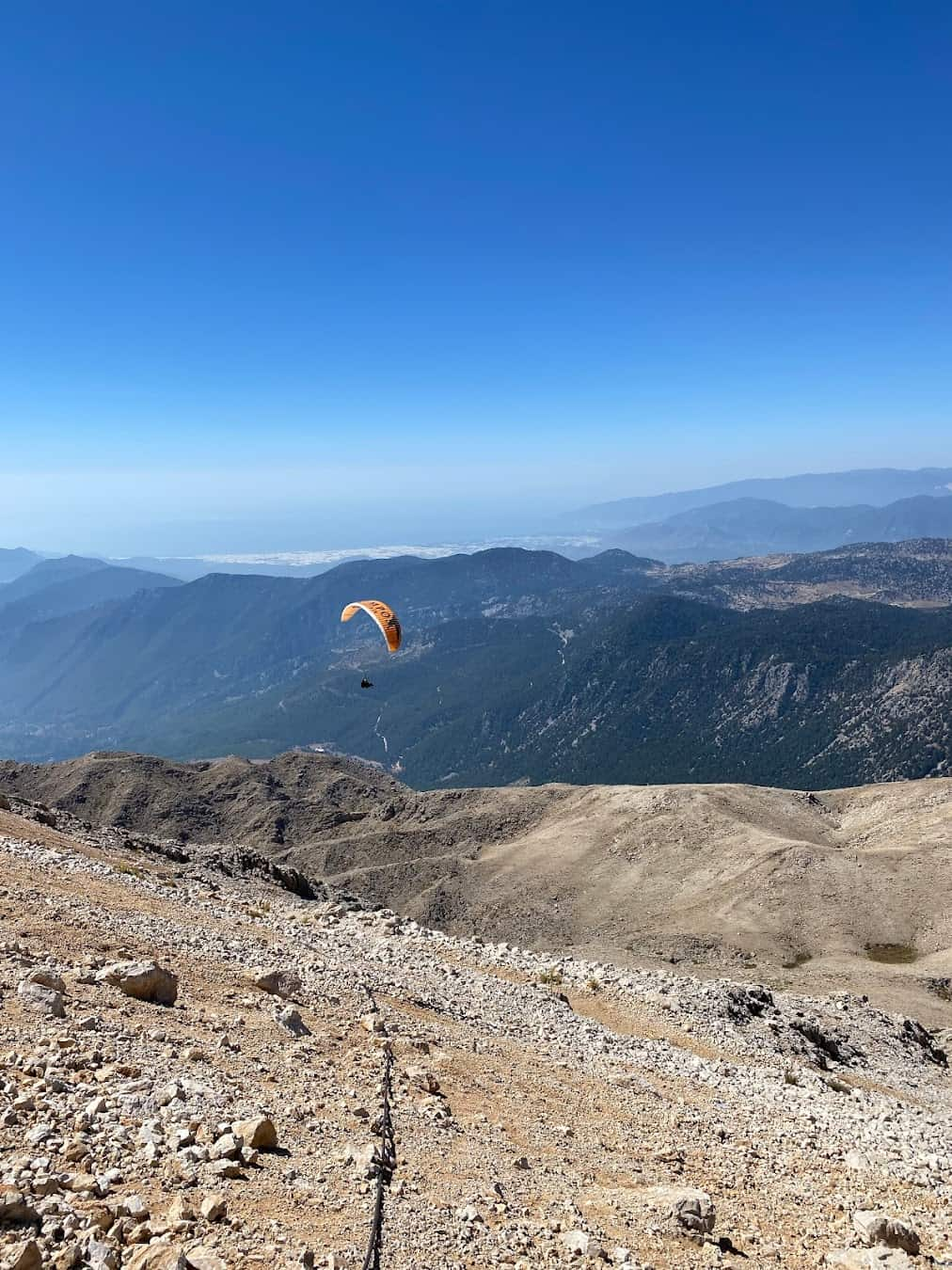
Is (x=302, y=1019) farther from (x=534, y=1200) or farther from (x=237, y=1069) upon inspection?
(x=534, y=1200)

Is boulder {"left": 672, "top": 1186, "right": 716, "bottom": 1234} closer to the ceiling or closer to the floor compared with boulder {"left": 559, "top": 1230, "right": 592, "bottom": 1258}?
closer to the floor

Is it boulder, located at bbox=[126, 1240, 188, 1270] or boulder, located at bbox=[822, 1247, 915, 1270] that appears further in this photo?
boulder, located at bbox=[822, 1247, 915, 1270]

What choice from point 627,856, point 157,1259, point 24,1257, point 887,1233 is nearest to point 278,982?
point 157,1259

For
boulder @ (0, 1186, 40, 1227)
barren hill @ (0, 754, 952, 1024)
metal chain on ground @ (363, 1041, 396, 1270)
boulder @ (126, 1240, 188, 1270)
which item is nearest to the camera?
boulder @ (126, 1240, 188, 1270)

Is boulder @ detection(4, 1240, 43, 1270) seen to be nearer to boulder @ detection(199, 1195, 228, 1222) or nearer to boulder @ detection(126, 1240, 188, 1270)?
boulder @ detection(126, 1240, 188, 1270)

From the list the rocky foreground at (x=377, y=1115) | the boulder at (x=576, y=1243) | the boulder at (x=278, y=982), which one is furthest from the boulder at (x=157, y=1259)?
the boulder at (x=278, y=982)

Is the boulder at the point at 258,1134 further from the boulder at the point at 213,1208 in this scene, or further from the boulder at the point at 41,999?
the boulder at the point at 41,999

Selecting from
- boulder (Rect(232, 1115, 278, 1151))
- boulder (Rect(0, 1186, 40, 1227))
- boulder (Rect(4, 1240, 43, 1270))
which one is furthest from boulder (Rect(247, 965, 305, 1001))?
boulder (Rect(4, 1240, 43, 1270))
